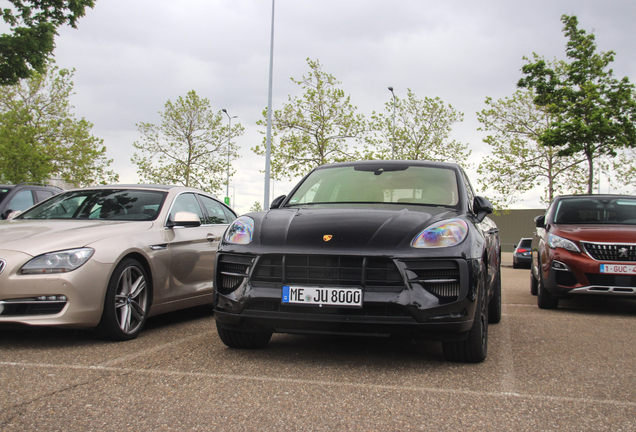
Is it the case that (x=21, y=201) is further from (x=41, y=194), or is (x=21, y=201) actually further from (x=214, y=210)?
(x=214, y=210)

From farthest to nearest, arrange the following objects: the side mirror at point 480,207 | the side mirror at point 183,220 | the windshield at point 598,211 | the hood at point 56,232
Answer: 1. the windshield at point 598,211
2. the side mirror at point 183,220
3. the side mirror at point 480,207
4. the hood at point 56,232

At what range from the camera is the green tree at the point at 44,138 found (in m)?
30.2

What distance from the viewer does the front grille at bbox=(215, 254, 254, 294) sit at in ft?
12.8

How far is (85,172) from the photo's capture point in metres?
34.7

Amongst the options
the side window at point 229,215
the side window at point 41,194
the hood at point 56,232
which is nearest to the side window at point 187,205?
the hood at point 56,232

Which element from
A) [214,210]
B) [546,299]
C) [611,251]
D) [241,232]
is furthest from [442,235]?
[546,299]

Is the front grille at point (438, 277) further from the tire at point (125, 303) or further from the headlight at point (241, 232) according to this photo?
the tire at point (125, 303)

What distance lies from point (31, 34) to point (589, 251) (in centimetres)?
1415

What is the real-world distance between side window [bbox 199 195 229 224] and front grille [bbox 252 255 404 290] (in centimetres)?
301

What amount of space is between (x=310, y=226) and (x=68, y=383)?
174cm

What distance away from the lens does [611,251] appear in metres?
6.99

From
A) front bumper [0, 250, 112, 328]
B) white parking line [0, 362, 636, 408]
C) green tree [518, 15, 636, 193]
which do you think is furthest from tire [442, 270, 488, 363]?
green tree [518, 15, 636, 193]

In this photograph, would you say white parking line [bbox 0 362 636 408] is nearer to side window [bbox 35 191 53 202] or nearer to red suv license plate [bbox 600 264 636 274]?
red suv license plate [bbox 600 264 636 274]

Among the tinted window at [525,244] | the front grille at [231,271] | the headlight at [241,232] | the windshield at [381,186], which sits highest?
the windshield at [381,186]
